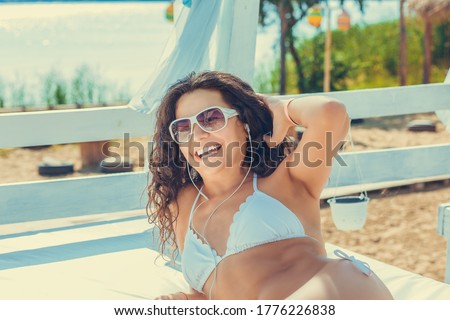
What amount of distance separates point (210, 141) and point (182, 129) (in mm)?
103

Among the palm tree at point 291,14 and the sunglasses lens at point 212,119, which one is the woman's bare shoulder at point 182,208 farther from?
Answer: the palm tree at point 291,14

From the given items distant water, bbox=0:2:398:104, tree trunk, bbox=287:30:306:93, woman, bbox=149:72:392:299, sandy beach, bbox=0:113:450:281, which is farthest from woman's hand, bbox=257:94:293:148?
tree trunk, bbox=287:30:306:93

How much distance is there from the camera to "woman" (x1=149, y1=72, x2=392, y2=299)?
6.43ft

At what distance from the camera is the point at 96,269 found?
2.97 m

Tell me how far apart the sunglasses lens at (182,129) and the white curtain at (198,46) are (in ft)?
3.99

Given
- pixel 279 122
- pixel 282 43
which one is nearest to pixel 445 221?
pixel 279 122

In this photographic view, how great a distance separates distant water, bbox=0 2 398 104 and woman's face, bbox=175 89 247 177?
20.4 feet

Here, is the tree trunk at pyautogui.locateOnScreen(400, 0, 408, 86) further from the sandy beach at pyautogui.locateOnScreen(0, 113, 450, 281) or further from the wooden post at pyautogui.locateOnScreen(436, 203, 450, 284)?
the wooden post at pyautogui.locateOnScreen(436, 203, 450, 284)

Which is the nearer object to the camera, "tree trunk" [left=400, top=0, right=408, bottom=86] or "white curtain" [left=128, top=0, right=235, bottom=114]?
"white curtain" [left=128, top=0, right=235, bottom=114]

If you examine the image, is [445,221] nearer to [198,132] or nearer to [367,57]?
[198,132]

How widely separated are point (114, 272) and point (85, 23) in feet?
87.2

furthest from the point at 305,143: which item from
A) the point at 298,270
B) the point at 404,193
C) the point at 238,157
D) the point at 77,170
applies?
the point at 77,170

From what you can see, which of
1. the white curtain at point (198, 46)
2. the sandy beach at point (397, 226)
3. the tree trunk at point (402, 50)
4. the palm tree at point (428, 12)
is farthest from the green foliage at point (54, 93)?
the white curtain at point (198, 46)
